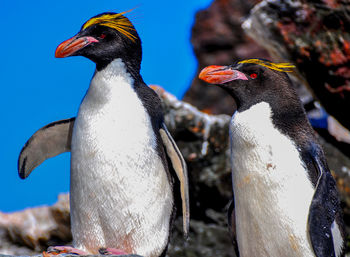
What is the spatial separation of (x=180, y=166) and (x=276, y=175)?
0.49m

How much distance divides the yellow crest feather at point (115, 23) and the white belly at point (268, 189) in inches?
27.4

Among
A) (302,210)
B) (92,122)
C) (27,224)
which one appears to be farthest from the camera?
(27,224)

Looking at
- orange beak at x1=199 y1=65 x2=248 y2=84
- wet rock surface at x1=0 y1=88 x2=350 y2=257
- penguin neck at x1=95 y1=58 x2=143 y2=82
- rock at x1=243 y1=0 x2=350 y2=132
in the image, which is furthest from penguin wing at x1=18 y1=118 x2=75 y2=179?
rock at x1=243 y1=0 x2=350 y2=132

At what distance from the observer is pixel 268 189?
1901mm

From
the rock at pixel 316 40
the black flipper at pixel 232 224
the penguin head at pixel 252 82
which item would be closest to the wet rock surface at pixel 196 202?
the rock at pixel 316 40

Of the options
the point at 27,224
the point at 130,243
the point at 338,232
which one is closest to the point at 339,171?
the point at 338,232

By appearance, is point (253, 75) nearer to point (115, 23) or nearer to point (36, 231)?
point (115, 23)

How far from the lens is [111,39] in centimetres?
212

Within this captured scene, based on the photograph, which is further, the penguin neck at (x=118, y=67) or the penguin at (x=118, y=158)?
the penguin neck at (x=118, y=67)

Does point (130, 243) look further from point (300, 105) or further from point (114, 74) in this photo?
point (300, 105)

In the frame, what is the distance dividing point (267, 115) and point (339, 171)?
1498 mm

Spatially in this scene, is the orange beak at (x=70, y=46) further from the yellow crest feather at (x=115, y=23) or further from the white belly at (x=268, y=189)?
the white belly at (x=268, y=189)

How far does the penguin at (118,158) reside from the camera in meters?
1.96

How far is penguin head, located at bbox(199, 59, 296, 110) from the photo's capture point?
6.69 feet
